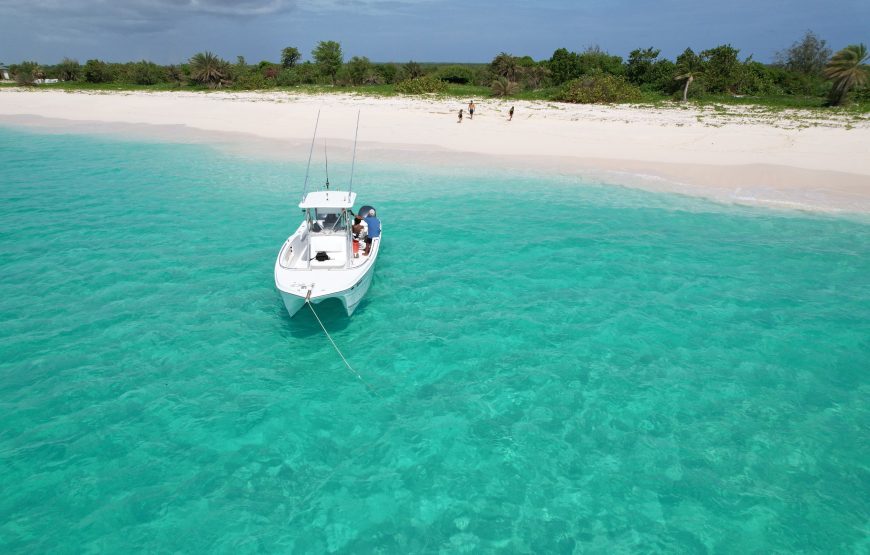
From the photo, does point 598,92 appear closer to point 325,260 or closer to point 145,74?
point 325,260

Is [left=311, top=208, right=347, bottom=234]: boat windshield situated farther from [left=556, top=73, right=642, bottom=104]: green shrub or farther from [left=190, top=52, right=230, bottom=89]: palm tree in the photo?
[left=190, top=52, right=230, bottom=89]: palm tree

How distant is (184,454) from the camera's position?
27.9 ft

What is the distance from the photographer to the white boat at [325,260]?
11242 millimetres

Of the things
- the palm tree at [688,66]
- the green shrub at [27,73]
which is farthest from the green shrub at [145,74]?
the palm tree at [688,66]

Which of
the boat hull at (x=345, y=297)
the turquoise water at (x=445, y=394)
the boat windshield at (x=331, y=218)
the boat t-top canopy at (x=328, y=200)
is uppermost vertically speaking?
the boat t-top canopy at (x=328, y=200)

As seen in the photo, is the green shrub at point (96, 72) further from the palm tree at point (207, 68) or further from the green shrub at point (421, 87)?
the green shrub at point (421, 87)

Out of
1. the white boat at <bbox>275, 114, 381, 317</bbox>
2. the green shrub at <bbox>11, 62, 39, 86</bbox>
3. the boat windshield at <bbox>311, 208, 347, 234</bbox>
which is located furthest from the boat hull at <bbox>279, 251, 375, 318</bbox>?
the green shrub at <bbox>11, 62, 39, 86</bbox>

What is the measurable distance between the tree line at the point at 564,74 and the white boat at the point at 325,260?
139ft

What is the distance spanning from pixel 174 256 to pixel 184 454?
979 centimetres

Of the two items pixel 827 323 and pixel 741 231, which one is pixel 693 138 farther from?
pixel 827 323

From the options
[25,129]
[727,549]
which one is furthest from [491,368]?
[25,129]

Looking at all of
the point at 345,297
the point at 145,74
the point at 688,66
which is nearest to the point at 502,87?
the point at 688,66

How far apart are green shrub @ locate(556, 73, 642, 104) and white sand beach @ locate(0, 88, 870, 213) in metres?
3.13

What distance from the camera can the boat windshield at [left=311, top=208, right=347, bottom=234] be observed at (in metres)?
13.1
